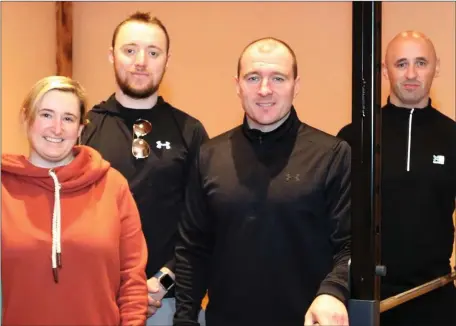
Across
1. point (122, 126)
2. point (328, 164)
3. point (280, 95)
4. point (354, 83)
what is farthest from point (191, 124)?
point (354, 83)

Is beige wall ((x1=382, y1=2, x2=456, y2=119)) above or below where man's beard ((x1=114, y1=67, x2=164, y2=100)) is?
above

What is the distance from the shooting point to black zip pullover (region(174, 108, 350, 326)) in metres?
1.74

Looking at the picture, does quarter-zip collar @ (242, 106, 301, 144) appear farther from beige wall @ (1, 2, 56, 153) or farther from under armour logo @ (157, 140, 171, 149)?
beige wall @ (1, 2, 56, 153)

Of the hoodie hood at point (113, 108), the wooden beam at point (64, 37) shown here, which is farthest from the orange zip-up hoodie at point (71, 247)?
the wooden beam at point (64, 37)

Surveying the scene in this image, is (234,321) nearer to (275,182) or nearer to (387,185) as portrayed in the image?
(275,182)

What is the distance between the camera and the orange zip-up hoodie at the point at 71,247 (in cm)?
163

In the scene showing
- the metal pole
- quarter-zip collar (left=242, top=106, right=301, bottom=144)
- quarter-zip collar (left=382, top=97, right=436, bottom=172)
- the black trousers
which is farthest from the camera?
quarter-zip collar (left=382, top=97, right=436, bottom=172)

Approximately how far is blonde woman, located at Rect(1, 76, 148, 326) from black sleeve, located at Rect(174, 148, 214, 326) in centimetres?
14

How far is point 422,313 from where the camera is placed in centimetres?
217

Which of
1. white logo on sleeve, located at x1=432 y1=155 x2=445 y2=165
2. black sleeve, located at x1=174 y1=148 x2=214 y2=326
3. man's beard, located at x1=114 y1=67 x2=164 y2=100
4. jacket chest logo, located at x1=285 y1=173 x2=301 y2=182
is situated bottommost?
black sleeve, located at x1=174 y1=148 x2=214 y2=326

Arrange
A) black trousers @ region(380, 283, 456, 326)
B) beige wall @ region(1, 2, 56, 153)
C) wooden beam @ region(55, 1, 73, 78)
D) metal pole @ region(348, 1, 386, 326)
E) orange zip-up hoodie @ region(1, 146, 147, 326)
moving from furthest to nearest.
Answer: wooden beam @ region(55, 1, 73, 78)
beige wall @ region(1, 2, 56, 153)
black trousers @ region(380, 283, 456, 326)
orange zip-up hoodie @ region(1, 146, 147, 326)
metal pole @ region(348, 1, 386, 326)

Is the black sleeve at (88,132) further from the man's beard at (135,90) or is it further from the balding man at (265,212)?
the balding man at (265,212)

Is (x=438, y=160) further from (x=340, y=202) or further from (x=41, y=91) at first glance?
(x=41, y=91)

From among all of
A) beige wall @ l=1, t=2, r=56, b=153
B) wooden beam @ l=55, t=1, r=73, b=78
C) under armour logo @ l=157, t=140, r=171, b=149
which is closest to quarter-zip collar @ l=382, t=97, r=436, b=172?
under armour logo @ l=157, t=140, r=171, b=149
